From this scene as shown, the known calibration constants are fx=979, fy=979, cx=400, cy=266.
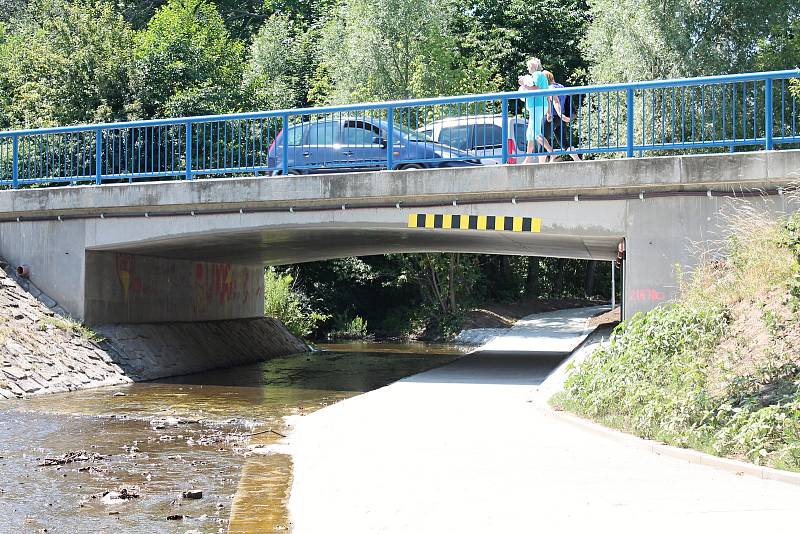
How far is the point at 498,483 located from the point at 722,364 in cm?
314

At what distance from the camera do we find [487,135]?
55.1 feet

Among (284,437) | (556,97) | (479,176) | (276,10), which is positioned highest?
(276,10)

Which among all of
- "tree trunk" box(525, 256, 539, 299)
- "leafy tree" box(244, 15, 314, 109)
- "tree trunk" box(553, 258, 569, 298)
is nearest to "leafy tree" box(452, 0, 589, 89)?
"leafy tree" box(244, 15, 314, 109)

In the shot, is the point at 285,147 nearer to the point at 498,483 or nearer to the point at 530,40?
the point at 498,483

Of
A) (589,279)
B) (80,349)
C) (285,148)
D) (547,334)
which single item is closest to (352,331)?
(547,334)

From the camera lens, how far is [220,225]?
16641 millimetres

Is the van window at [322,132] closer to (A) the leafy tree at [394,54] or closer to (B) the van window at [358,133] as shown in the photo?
(B) the van window at [358,133]

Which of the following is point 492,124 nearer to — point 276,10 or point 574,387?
point 574,387

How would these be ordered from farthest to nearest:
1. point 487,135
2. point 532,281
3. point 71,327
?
point 532,281 < point 71,327 < point 487,135

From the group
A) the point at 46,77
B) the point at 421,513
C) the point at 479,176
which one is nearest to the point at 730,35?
the point at 479,176

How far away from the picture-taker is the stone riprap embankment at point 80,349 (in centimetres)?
1541

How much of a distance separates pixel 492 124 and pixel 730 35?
1735cm

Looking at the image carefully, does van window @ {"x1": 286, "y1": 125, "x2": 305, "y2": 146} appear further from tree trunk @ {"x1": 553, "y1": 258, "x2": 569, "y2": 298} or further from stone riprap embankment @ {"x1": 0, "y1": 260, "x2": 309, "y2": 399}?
tree trunk @ {"x1": 553, "y1": 258, "x2": 569, "y2": 298}

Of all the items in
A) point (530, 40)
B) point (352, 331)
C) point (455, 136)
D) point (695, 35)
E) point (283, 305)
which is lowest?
point (352, 331)
